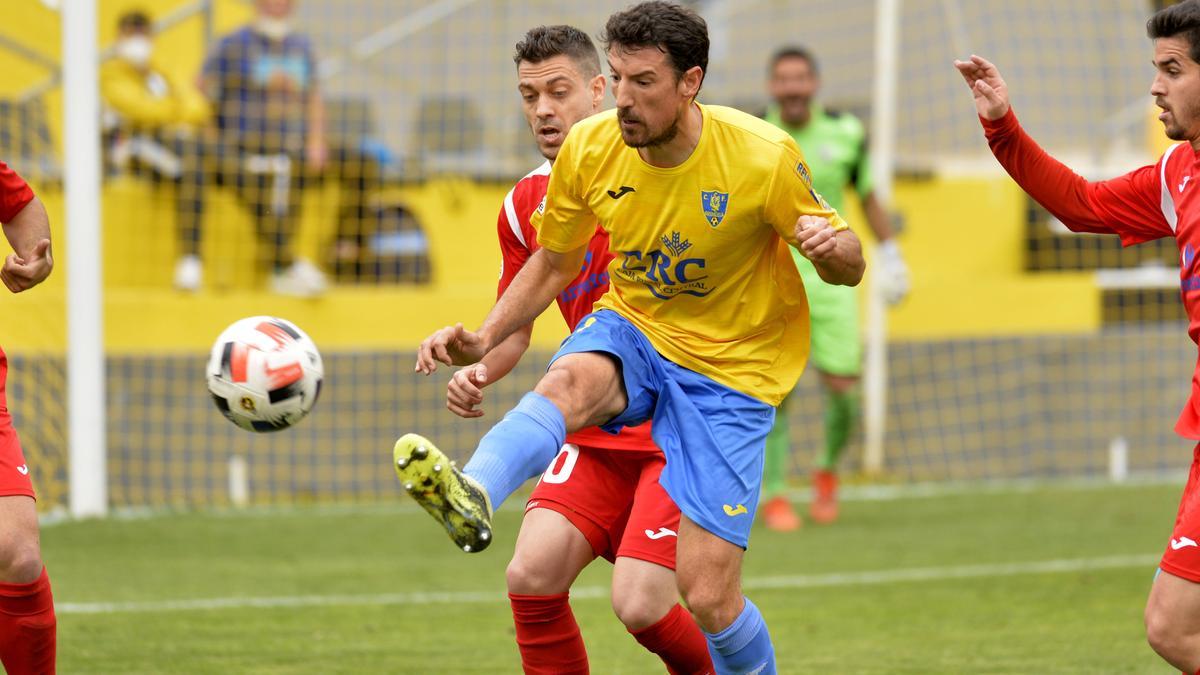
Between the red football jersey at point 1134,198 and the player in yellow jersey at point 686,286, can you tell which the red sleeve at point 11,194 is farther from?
the red football jersey at point 1134,198

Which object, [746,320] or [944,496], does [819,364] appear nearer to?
[944,496]

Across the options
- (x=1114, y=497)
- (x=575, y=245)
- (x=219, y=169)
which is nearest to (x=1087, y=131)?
(x=1114, y=497)

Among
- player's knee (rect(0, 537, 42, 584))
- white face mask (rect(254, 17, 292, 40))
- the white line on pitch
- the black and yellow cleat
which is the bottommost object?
the white line on pitch

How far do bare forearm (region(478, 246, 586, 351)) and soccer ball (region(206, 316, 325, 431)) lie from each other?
0.59 meters

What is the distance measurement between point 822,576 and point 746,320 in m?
3.68

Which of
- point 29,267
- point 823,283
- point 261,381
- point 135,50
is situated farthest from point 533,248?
point 135,50

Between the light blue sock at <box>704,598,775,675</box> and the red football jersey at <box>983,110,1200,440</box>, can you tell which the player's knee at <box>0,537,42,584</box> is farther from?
the red football jersey at <box>983,110,1200,440</box>

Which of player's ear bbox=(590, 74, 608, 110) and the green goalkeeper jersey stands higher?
player's ear bbox=(590, 74, 608, 110)

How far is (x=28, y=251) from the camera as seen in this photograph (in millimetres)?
5027

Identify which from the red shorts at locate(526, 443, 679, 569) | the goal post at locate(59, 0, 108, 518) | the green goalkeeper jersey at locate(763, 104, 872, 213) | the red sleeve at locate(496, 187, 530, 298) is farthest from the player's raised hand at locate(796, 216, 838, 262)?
the goal post at locate(59, 0, 108, 518)

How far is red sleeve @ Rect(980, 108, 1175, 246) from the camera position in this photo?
484 cm

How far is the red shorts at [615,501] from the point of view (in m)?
4.82

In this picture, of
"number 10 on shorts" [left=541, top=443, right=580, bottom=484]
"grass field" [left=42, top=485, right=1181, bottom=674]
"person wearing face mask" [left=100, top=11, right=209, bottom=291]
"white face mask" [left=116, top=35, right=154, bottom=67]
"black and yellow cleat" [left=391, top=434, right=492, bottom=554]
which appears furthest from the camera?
→ "white face mask" [left=116, top=35, right=154, bottom=67]

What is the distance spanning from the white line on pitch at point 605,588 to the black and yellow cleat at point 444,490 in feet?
12.0
